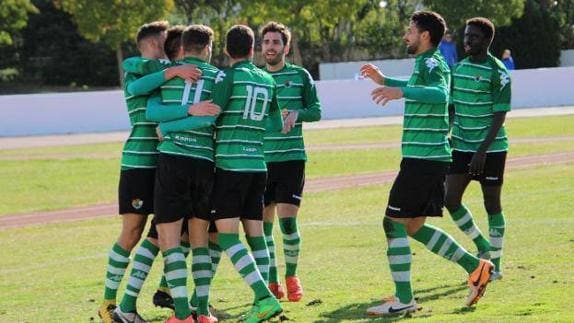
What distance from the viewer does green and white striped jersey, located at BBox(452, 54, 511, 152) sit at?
10562 millimetres

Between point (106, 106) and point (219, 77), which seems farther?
point (106, 106)

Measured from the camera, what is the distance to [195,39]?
8562 mm

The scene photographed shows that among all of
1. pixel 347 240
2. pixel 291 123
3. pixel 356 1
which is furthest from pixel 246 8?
pixel 291 123

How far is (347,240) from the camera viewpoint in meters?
14.0

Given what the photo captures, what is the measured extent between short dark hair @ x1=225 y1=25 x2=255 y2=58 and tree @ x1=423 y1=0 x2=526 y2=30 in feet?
139

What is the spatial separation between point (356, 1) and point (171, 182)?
42.7 meters

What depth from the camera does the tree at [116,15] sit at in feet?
169

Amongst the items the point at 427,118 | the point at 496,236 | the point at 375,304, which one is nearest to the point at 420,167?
the point at 427,118

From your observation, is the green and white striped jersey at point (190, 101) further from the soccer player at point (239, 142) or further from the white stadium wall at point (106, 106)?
the white stadium wall at point (106, 106)

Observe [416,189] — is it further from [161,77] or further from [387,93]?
[161,77]

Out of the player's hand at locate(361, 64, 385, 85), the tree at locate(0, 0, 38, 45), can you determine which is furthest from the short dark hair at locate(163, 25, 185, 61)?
the tree at locate(0, 0, 38, 45)

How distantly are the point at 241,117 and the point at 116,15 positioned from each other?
44123 millimetres

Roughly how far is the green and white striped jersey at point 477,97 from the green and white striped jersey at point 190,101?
291cm

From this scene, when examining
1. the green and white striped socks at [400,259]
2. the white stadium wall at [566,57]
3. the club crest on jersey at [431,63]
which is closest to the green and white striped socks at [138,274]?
the green and white striped socks at [400,259]
